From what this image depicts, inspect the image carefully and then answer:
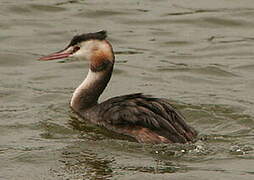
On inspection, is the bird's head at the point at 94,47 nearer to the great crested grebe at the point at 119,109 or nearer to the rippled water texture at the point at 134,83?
the great crested grebe at the point at 119,109

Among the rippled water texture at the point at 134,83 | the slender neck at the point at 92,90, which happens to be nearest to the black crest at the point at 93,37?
the slender neck at the point at 92,90

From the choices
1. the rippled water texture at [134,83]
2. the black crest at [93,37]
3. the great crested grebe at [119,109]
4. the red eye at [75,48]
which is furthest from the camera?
the red eye at [75,48]

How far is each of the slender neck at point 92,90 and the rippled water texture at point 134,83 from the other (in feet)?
0.63

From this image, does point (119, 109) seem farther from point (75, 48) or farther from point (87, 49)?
point (75, 48)

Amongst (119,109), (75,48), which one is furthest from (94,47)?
(119,109)

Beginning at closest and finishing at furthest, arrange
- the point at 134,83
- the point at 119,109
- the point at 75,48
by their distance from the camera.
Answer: the point at 119,109 < the point at 75,48 < the point at 134,83

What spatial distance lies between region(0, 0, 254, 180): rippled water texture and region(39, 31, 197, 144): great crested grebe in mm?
146

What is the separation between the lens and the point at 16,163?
351 inches

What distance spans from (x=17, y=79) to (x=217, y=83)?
277 centimetres

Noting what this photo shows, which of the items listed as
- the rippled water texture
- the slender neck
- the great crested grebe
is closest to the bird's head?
the great crested grebe

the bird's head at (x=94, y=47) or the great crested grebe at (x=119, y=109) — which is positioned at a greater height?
the bird's head at (x=94, y=47)

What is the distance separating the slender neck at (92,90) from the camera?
424 inches

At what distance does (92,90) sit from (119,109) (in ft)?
3.91

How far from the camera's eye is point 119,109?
970 cm
